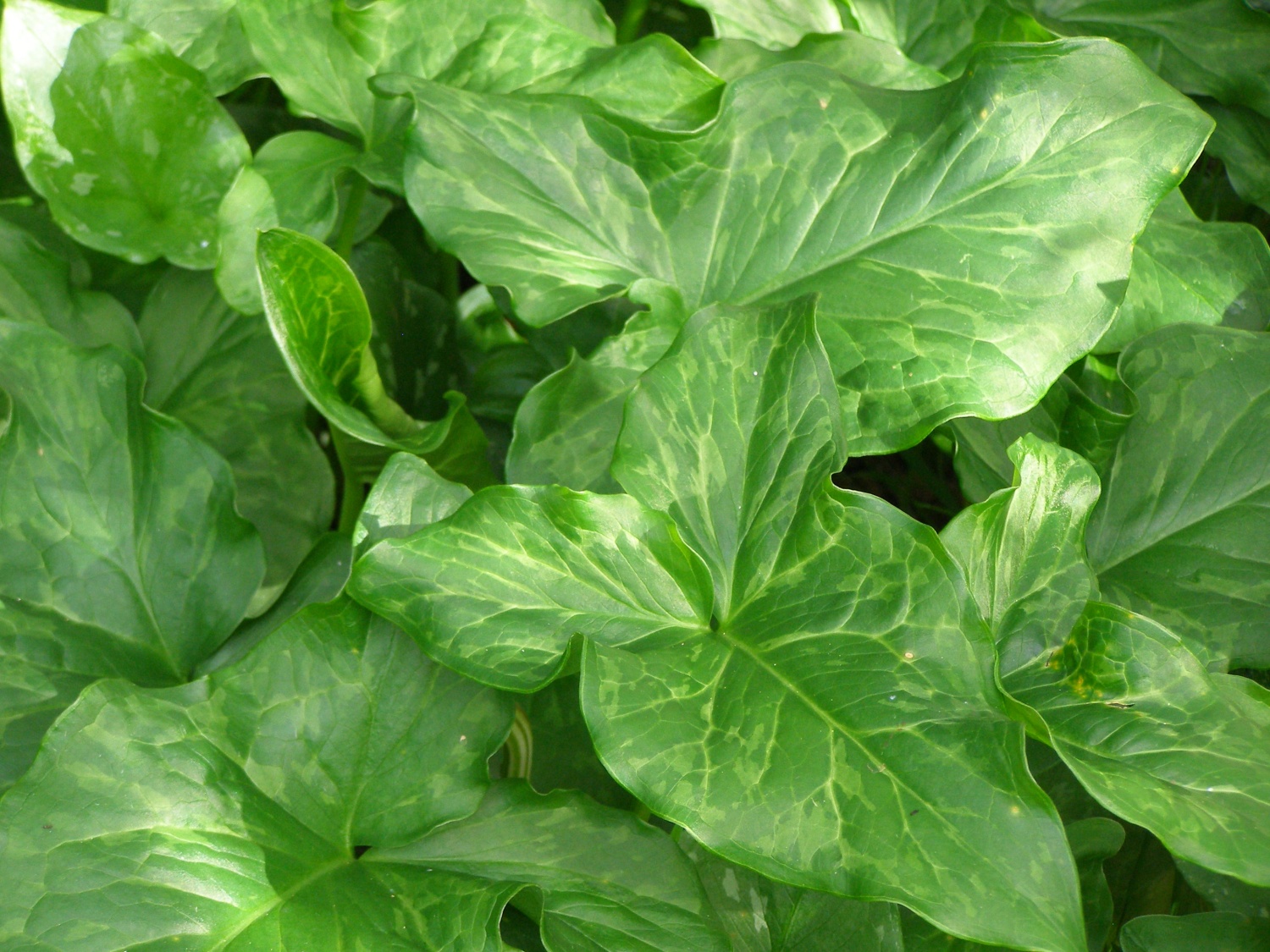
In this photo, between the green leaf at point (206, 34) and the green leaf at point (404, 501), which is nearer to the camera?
the green leaf at point (404, 501)

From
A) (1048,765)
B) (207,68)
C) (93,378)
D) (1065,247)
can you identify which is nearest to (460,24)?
(207,68)

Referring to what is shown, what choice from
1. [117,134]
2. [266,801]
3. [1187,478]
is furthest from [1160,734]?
[117,134]

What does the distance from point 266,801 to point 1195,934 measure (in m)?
0.56

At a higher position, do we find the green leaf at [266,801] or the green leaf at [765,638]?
the green leaf at [765,638]

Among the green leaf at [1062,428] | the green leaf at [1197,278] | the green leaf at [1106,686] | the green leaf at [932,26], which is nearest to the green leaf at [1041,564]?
the green leaf at [1106,686]

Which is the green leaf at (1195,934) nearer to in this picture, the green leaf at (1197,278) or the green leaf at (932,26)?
the green leaf at (1197,278)

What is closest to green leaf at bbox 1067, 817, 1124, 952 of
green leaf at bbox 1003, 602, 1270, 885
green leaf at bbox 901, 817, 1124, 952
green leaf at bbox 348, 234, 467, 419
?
green leaf at bbox 901, 817, 1124, 952

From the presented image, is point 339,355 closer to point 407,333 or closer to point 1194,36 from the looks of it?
point 407,333

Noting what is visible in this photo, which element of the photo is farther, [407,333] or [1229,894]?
[407,333]

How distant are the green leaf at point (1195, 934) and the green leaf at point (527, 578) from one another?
336 millimetres

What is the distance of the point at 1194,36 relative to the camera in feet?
3.29

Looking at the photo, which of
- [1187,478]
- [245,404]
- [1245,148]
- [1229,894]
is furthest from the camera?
[1245,148]

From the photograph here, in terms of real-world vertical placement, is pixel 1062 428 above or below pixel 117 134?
below

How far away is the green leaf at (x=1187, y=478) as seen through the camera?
77cm
